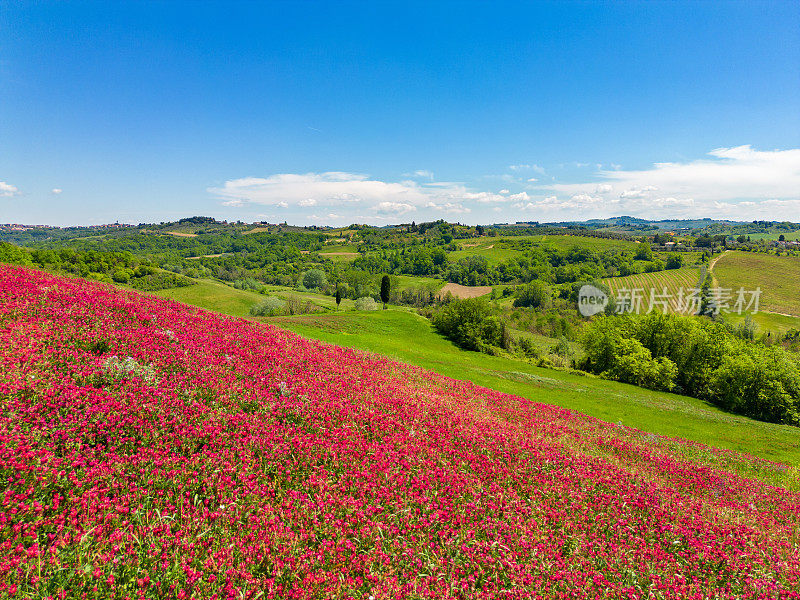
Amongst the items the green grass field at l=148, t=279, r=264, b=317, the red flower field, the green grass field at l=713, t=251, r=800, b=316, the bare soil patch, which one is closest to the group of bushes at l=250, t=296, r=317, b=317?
the green grass field at l=148, t=279, r=264, b=317

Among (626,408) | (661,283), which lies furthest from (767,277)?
(626,408)

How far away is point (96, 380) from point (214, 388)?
2.43m

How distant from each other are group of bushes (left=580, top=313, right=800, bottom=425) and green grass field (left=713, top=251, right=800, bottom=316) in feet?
353

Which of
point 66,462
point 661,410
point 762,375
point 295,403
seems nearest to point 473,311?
point 661,410

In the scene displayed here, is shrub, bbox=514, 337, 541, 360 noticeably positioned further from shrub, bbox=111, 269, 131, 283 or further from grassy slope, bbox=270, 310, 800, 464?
shrub, bbox=111, 269, 131, 283

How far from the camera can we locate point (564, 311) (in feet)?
510

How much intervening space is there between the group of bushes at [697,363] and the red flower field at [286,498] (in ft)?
171

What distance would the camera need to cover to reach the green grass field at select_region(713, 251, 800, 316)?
5231 inches

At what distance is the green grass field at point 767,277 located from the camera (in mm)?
132875

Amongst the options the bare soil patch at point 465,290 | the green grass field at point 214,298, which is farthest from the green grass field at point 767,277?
the green grass field at point 214,298

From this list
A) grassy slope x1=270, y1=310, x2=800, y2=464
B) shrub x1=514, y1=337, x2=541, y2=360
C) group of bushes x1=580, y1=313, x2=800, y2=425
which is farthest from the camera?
shrub x1=514, y1=337, x2=541, y2=360

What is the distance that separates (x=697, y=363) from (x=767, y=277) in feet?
497

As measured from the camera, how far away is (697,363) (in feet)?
194

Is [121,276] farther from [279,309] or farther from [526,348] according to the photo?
[526,348]
